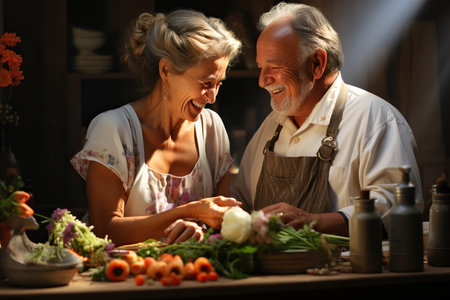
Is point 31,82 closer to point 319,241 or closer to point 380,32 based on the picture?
point 380,32

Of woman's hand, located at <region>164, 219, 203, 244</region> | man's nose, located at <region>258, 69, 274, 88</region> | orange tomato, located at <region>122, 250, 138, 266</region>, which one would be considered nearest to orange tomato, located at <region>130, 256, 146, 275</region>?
orange tomato, located at <region>122, 250, 138, 266</region>

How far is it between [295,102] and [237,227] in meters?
1.12

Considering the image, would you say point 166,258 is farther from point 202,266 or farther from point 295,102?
point 295,102

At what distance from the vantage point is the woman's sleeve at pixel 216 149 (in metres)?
3.00

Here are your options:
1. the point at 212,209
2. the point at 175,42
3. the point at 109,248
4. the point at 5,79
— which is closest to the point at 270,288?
the point at 109,248

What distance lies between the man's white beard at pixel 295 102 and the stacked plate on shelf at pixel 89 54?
1.68 metres

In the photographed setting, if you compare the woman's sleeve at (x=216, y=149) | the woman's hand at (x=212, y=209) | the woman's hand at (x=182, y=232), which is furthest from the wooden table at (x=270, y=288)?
the woman's sleeve at (x=216, y=149)

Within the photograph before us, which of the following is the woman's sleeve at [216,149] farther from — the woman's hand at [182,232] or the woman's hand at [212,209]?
the woman's hand at [182,232]

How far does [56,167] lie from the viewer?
4.10 m

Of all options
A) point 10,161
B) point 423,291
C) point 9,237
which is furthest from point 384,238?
point 10,161

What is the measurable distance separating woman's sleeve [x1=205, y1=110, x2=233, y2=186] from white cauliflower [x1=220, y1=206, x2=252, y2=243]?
1167 millimetres

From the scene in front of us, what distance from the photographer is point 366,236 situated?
1.82 meters

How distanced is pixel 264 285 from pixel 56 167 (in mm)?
2662

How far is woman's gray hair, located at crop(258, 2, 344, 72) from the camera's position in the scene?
2824 mm
